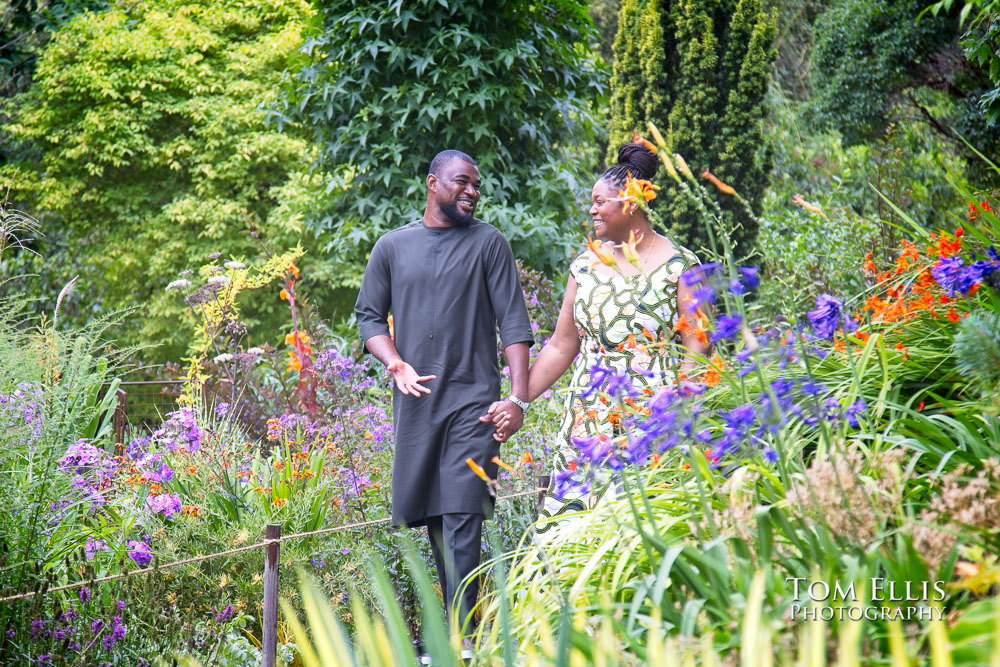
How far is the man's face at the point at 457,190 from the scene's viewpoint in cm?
379

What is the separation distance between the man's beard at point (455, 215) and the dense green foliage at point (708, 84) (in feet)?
23.9

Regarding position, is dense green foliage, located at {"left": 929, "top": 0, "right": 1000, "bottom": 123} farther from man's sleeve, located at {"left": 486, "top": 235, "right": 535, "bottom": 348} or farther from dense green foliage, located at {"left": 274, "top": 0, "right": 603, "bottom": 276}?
dense green foliage, located at {"left": 274, "top": 0, "right": 603, "bottom": 276}

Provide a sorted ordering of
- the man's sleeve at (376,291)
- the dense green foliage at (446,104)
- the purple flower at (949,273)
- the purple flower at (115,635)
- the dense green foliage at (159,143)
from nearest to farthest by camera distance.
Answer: the purple flower at (949,273), the purple flower at (115,635), the man's sleeve at (376,291), the dense green foliage at (446,104), the dense green foliage at (159,143)

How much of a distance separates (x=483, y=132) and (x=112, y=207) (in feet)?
32.7

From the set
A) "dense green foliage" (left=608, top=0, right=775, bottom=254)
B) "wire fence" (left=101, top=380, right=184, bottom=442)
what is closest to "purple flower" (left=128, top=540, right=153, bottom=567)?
"wire fence" (left=101, top=380, right=184, bottom=442)

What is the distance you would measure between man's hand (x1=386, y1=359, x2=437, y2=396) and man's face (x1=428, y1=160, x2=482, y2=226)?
27.1 inches

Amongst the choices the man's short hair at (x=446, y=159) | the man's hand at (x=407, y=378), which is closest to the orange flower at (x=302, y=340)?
the man's hand at (x=407, y=378)

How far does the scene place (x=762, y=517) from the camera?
1.69m

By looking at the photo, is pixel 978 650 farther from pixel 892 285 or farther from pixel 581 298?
pixel 581 298

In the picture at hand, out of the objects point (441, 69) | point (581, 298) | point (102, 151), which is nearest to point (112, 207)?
point (102, 151)

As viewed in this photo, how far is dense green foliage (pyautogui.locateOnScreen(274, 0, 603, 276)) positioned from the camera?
248 inches

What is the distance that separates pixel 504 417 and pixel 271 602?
1124 millimetres

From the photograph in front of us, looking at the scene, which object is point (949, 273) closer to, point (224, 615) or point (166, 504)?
point (224, 615)

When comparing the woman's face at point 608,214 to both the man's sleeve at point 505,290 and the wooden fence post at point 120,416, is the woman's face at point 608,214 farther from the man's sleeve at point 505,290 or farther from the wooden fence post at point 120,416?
the wooden fence post at point 120,416
